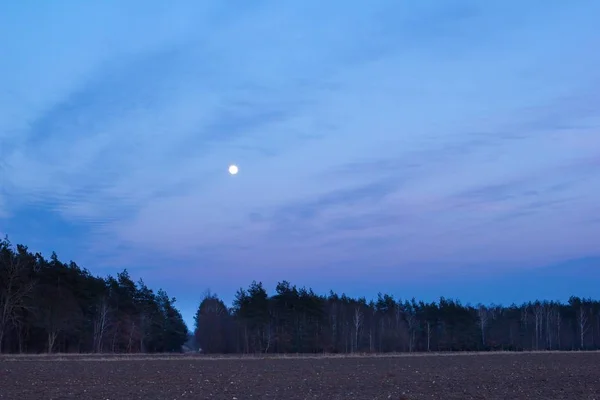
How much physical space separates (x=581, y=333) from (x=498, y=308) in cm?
4626

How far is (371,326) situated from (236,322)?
35.0m

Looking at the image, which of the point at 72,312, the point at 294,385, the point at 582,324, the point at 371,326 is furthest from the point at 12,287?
the point at 582,324

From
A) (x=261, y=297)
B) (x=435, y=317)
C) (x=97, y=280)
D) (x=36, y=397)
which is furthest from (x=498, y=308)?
(x=36, y=397)

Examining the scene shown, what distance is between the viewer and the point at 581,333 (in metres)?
143

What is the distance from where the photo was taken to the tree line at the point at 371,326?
102 meters

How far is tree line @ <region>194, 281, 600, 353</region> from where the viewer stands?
10250 centimetres

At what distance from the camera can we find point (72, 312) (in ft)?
259

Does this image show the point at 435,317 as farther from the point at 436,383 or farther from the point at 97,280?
the point at 436,383

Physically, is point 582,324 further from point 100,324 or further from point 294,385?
point 294,385

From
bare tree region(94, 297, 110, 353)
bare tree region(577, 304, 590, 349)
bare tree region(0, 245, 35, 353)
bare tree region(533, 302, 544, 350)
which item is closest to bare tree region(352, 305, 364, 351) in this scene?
bare tree region(533, 302, 544, 350)

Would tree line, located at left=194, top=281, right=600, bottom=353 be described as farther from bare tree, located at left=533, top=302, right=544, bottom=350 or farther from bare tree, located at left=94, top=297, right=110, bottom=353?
bare tree, located at left=94, top=297, right=110, bottom=353

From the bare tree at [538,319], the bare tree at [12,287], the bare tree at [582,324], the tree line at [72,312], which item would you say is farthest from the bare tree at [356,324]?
the bare tree at [12,287]

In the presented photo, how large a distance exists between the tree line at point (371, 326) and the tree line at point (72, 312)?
11.0 metres

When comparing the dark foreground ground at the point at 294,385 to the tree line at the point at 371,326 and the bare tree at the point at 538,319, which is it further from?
the bare tree at the point at 538,319
